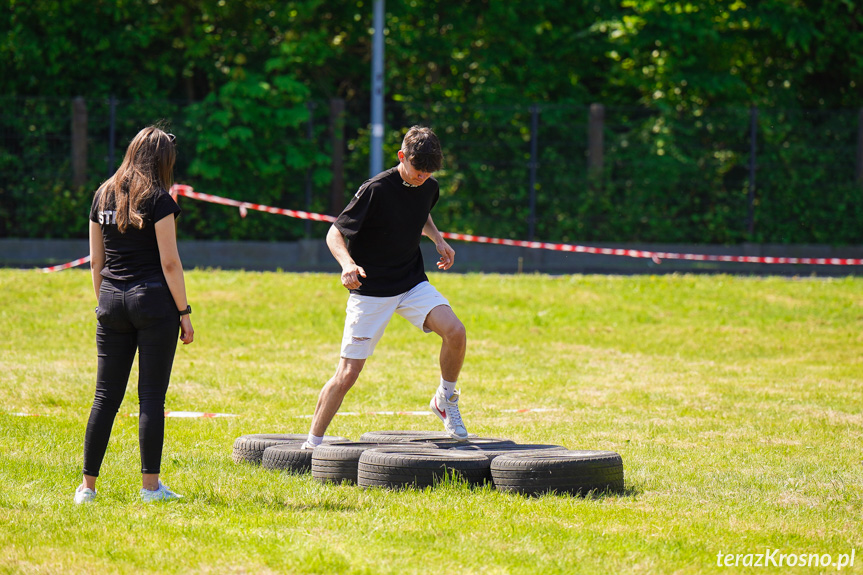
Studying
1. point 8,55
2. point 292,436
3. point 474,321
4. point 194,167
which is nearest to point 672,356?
point 474,321

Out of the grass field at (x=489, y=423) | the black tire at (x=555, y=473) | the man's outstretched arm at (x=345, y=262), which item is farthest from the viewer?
the man's outstretched arm at (x=345, y=262)

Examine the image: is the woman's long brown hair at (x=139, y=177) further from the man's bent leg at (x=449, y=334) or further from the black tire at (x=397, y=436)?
the black tire at (x=397, y=436)

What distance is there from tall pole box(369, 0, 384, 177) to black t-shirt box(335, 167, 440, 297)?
36.7 feet

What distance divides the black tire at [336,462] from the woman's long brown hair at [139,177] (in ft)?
5.27

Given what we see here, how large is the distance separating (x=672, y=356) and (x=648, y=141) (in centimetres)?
790

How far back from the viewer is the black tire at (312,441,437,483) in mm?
5586

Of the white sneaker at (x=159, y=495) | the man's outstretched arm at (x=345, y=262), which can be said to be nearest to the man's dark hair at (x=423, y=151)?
the man's outstretched arm at (x=345, y=262)

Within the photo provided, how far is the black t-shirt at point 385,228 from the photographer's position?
581 cm

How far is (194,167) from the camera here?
17922 mm

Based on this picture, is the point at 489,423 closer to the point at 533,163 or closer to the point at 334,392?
the point at 334,392

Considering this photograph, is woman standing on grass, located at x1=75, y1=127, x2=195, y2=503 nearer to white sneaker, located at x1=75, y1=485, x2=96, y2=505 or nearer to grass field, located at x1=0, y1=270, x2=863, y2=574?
white sneaker, located at x1=75, y1=485, x2=96, y2=505

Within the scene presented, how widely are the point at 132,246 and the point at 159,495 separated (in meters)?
1.21

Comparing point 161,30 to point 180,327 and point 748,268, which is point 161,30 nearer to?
point 748,268

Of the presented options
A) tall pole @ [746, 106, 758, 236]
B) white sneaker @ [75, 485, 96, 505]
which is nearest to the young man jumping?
white sneaker @ [75, 485, 96, 505]
